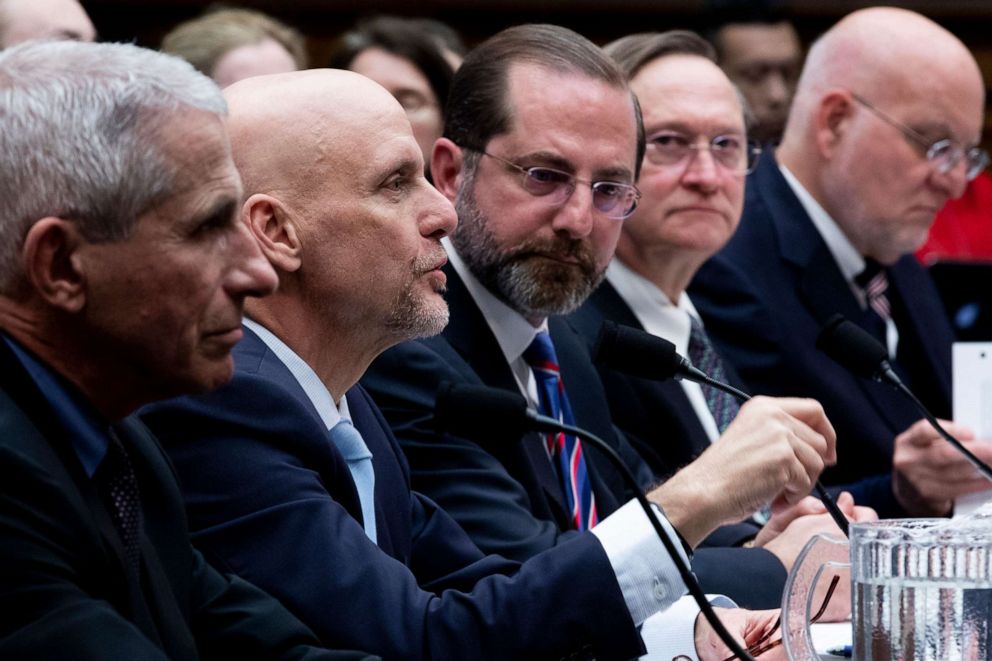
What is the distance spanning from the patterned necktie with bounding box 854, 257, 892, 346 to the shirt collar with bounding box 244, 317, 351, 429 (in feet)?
6.43

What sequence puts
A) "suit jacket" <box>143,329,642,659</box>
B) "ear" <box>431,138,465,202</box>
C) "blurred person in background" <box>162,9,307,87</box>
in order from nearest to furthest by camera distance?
"suit jacket" <box>143,329,642,659</box>
"ear" <box>431,138,465,202</box>
"blurred person in background" <box>162,9,307,87</box>

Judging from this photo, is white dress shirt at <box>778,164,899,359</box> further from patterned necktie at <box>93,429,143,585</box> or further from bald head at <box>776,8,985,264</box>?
patterned necktie at <box>93,429,143,585</box>

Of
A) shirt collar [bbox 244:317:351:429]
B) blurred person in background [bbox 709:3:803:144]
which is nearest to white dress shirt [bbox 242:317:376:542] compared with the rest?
shirt collar [bbox 244:317:351:429]

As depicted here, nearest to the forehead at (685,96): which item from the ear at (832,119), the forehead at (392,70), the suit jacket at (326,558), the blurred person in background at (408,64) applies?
the ear at (832,119)

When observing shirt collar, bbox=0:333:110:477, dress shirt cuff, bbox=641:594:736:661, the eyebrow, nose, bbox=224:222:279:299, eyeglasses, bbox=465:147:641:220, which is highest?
nose, bbox=224:222:279:299

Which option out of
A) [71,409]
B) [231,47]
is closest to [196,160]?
[71,409]

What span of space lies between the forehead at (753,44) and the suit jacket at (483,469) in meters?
2.66

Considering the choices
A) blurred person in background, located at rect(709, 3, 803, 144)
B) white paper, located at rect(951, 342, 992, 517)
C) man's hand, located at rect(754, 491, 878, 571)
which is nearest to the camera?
man's hand, located at rect(754, 491, 878, 571)

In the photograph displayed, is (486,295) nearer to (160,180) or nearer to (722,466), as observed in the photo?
(722,466)

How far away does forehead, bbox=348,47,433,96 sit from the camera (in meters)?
4.27

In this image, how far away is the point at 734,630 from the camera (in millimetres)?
1913

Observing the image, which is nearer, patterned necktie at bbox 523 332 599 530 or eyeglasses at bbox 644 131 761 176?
patterned necktie at bbox 523 332 599 530

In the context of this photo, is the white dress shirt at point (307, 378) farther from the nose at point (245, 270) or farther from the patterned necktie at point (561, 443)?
the patterned necktie at point (561, 443)

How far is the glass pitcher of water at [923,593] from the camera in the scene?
1.58 meters
